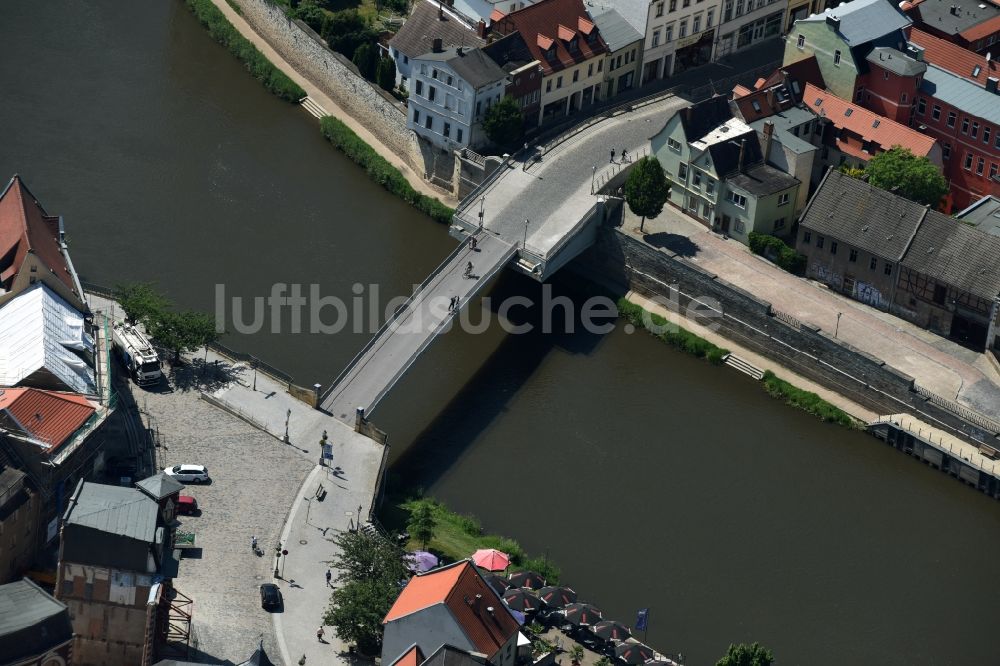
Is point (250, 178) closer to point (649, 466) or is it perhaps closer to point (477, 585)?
point (649, 466)

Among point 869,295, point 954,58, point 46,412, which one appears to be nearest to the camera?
point 46,412

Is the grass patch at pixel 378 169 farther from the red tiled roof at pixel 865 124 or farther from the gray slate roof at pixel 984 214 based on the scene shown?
the gray slate roof at pixel 984 214

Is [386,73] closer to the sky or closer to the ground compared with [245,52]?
closer to the ground

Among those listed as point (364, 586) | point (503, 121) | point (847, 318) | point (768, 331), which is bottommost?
point (364, 586)

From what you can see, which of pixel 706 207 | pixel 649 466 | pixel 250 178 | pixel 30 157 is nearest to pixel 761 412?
pixel 649 466

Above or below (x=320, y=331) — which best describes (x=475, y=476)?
below

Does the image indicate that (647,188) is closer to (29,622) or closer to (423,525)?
(423,525)

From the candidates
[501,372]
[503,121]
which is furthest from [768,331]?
[503,121]
